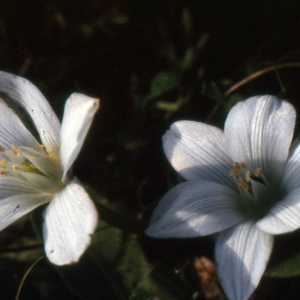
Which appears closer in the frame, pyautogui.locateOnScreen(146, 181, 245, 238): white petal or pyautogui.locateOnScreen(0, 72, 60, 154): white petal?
Result: pyautogui.locateOnScreen(146, 181, 245, 238): white petal

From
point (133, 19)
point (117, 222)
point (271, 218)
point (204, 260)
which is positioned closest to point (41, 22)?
point (133, 19)

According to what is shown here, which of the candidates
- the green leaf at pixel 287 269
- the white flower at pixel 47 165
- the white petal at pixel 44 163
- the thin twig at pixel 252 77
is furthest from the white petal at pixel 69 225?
the thin twig at pixel 252 77

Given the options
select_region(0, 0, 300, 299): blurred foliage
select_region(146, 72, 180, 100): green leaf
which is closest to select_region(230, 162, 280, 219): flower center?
select_region(0, 0, 300, 299): blurred foliage

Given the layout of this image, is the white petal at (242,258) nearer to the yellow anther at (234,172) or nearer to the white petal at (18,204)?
the yellow anther at (234,172)

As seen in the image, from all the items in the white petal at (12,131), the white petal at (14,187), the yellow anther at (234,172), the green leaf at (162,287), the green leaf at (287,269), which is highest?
the yellow anther at (234,172)

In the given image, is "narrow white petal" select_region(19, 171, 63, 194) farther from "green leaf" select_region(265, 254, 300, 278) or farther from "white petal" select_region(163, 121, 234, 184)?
"green leaf" select_region(265, 254, 300, 278)
